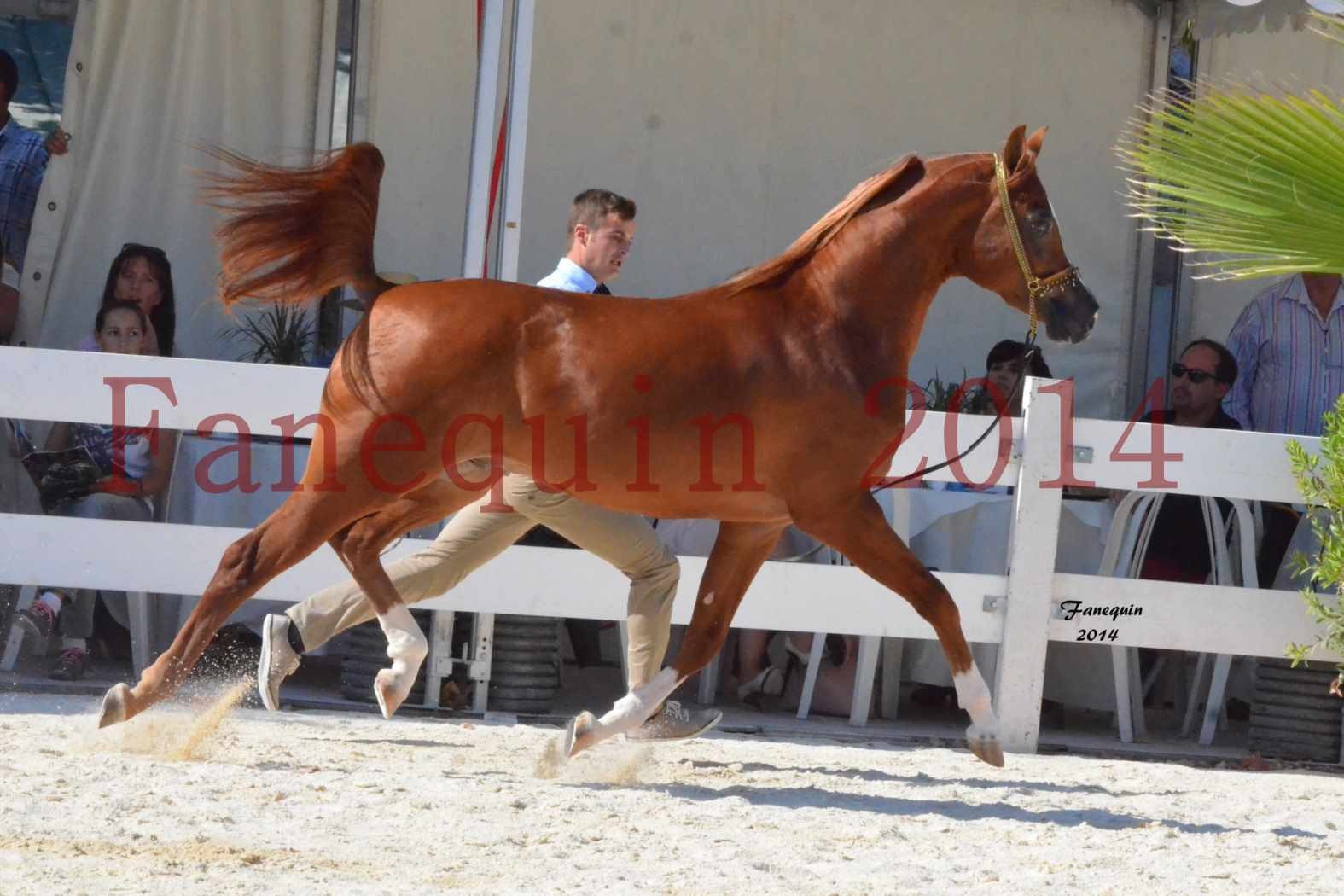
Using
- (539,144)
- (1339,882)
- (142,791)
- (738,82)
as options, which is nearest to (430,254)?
(539,144)

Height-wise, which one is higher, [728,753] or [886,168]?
[886,168]

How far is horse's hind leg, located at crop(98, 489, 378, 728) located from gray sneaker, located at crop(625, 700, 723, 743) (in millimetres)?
1174

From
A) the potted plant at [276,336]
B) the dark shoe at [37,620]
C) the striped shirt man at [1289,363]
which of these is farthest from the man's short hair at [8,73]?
the striped shirt man at [1289,363]

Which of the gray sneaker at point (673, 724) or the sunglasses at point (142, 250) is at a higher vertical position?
the sunglasses at point (142, 250)

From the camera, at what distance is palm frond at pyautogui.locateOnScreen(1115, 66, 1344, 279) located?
4.11 meters

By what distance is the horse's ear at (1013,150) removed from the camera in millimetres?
4539

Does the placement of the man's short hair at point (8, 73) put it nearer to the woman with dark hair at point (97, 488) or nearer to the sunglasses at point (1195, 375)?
the woman with dark hair at point (97, 488)

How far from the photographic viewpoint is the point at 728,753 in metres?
5.38

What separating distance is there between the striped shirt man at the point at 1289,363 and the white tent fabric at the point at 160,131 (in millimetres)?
4617

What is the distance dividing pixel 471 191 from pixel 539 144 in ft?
7.81

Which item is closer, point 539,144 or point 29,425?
point 29,425

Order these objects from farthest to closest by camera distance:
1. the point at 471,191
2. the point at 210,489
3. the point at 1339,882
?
1. the point at 210,489
2. the point at 471,191
3. the point at 1339,882

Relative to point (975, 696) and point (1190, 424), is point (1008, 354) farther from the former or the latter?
point (975, 696)

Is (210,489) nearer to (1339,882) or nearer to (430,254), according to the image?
(430,254)
